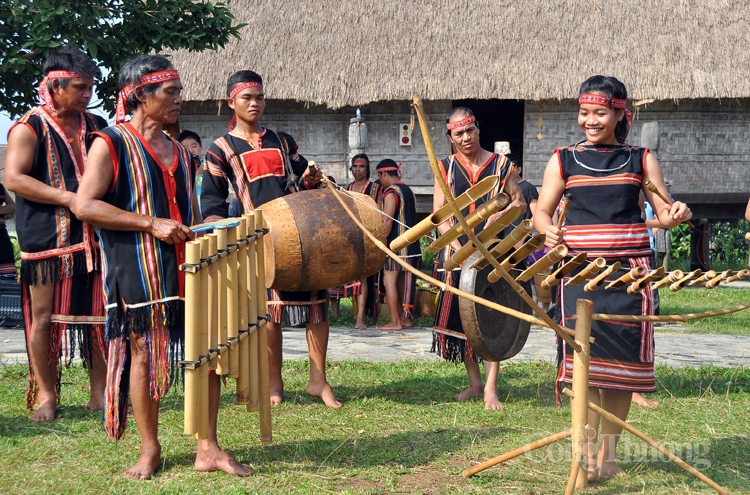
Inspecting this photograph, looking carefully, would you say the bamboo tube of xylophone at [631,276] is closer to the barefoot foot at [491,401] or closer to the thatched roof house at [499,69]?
the barefoot foot at [491,401]

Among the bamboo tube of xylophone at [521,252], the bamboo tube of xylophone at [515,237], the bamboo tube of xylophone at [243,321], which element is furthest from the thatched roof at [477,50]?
the bamboo tube of xylophone at [521,252]

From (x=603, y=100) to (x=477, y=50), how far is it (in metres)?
10.8

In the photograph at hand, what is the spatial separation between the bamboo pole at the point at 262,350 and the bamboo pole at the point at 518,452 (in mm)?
983

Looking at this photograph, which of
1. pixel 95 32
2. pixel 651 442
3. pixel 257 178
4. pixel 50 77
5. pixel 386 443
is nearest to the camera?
pixel 651 442

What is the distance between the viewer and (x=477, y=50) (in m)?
14.1

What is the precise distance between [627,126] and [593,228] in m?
0.62

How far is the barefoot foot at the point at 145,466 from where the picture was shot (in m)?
3.61

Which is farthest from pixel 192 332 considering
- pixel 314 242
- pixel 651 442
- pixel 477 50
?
pixel 477 50

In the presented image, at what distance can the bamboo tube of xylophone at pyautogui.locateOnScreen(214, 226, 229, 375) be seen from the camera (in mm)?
3367

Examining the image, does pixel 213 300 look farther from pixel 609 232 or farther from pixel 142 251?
pixel 609 232

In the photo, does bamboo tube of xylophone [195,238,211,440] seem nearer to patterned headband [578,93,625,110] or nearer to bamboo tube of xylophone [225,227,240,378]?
bamboo tube of xylophone [225,227,240,378]

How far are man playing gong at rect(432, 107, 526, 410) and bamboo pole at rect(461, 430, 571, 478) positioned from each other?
56.8 inches

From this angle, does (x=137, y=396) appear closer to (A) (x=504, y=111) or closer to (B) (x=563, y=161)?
(B) (x=563, y=161)

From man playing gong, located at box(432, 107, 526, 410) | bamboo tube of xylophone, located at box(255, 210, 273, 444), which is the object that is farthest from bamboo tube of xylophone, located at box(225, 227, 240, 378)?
man playing gong, located at box(432, 107, 526, 410)
